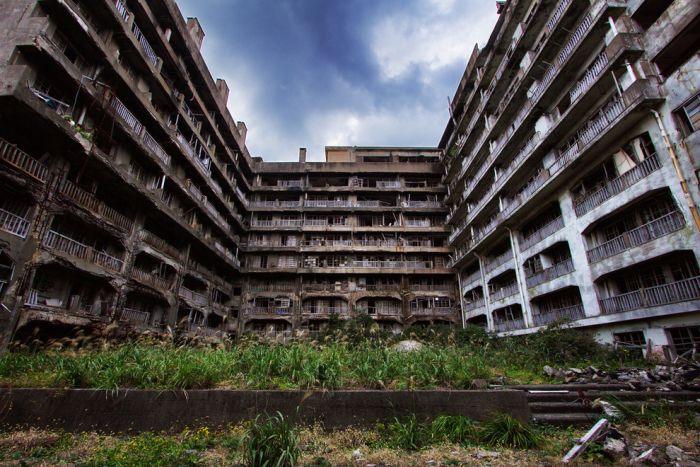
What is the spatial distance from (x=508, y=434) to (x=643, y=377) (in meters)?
7.43

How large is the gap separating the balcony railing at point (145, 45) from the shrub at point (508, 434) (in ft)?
81.1

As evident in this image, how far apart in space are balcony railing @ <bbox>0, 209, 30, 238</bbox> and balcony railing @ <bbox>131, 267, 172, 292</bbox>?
667 cm

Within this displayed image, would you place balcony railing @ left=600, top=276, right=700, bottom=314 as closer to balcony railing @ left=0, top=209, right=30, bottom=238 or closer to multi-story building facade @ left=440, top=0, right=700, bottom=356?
multi-story building facade @ left=440, top=0, right=700, bottom=356

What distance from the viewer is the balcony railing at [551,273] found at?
64.8 ft

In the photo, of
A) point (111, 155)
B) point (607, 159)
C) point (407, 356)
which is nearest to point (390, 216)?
point (607, 159)

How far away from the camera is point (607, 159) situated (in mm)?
17312

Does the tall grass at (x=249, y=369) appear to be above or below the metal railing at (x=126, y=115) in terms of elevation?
below

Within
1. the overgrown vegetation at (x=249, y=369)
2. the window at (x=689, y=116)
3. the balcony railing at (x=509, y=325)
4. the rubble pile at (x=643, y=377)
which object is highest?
the window at (x=689, y=116)

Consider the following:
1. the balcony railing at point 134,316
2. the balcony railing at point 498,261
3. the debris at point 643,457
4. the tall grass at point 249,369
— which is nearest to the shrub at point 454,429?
the tall grass at point 249,369

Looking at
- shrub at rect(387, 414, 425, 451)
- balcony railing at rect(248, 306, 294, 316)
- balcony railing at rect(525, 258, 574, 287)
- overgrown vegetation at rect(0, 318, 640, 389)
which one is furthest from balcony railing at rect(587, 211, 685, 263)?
balcony railing at rect(248, 306, 294, 316)

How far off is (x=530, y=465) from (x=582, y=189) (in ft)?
61.8

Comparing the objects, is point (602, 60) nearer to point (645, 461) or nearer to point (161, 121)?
point (645, 461)

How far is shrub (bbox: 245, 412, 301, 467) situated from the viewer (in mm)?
4367

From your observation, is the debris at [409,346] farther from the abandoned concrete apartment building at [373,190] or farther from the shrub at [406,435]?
the shrub at [406,435]
